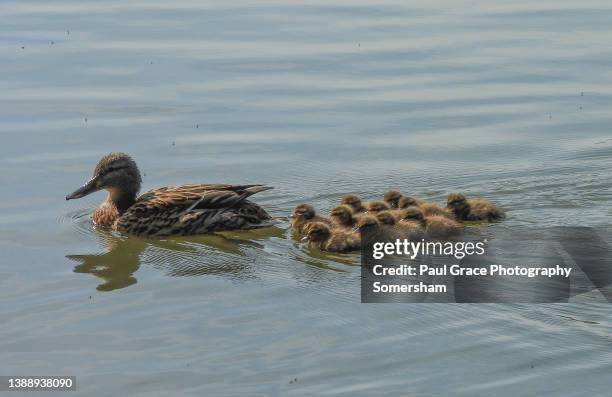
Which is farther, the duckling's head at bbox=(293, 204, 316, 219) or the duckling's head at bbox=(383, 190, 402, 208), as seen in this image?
the duckling's head at bbox=(383, 190, 402, 208)

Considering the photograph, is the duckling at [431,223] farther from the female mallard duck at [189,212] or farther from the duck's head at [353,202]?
the female mallard duck at [189,212]

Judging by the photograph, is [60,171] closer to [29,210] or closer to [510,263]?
[29,210]

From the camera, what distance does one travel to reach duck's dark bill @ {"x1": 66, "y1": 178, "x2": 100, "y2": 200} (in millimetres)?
9188

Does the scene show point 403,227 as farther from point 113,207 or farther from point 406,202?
point 113,207

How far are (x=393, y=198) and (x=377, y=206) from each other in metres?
0.17

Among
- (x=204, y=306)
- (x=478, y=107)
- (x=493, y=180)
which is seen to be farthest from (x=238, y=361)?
(x=478, y=107)

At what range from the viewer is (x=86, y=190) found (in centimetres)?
926

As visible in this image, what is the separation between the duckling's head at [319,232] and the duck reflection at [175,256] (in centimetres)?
36

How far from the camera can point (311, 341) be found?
669 cm

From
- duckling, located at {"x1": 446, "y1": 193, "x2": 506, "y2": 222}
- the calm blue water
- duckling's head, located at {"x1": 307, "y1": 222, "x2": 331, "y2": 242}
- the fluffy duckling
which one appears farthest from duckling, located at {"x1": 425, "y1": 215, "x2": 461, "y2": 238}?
duckling's head, located at {"x1": 307, "y1": 222, "x2": 331, "y2": 242}

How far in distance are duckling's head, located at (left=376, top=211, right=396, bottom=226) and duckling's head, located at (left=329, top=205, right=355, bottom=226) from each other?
0.16 m

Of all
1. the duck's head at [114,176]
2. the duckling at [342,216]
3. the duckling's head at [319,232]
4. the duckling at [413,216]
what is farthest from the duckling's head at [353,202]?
the duck's head at [114,176]

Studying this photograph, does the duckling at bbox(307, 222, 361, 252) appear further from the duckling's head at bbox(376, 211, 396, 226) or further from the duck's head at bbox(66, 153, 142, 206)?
the duck's head at bbox(66, 153, 142, 206)

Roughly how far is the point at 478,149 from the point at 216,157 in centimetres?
177
